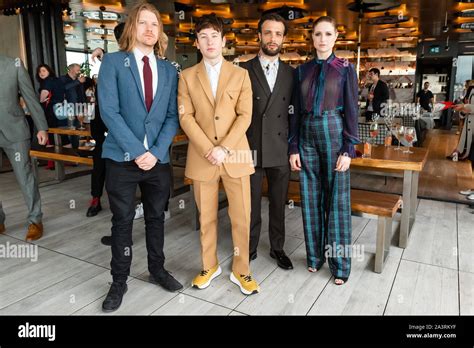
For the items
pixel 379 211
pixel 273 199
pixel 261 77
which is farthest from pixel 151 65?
pixel 379 211

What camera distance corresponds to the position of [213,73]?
2.29 metres

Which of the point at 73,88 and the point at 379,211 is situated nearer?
the point at 379,211

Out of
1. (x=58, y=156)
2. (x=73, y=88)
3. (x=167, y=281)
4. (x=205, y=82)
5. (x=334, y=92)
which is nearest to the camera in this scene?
(x=205, y=82)

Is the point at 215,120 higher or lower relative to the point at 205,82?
lower

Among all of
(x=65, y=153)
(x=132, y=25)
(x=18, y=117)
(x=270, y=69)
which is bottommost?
(x=65, y=153)

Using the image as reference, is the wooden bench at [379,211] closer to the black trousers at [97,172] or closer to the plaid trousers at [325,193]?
the plaid trousers at [325,193]

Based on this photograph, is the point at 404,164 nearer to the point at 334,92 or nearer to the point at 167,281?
the point at 334,92

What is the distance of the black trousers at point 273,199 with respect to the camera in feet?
8.87

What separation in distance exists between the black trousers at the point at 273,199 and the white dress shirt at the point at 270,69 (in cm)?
57

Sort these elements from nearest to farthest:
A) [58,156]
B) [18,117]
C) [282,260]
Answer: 1. [282,260]
2. [18,117]
3. [58,156]

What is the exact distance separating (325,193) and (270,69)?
0.91 meters

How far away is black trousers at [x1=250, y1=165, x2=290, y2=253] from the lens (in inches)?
106

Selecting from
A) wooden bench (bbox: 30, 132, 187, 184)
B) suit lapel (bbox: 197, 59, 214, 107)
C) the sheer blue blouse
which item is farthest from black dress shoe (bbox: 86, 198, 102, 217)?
the sheer blue blouse
